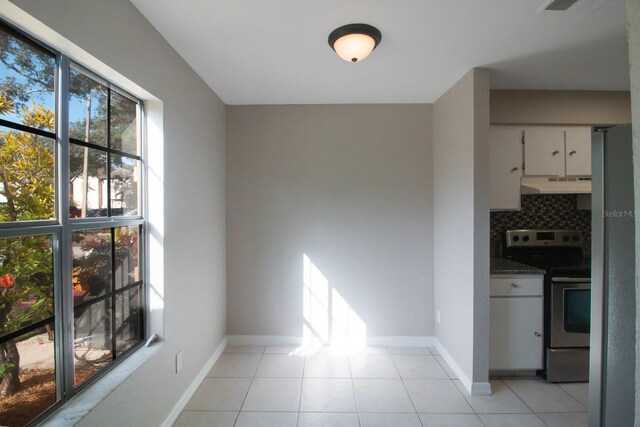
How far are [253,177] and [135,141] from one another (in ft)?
4.14

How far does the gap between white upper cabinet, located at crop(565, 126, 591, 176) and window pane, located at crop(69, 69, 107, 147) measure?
3.59 metres

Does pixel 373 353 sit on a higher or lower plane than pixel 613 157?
lower

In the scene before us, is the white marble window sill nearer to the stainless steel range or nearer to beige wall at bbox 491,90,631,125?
the stainless steel range

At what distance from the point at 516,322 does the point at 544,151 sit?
1561 millimetres

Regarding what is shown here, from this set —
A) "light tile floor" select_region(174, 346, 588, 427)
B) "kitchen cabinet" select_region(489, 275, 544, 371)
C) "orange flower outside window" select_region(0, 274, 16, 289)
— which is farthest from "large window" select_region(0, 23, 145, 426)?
"kitchen cabinet" select_region(489, 275, 544, 371)

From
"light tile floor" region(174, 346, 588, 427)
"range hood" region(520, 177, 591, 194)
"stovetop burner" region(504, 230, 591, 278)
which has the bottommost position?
→ "light tile floor" region(174, 346, 588, 427)

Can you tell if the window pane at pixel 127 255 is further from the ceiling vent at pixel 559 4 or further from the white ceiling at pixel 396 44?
the ceiling vent at pixel 559 4

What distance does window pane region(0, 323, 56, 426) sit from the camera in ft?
3.38

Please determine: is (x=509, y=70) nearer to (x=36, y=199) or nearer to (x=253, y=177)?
(x=253, y=177)

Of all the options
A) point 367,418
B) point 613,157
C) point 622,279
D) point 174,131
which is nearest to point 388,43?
point 613,157

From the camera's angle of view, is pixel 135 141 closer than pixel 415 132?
Yes

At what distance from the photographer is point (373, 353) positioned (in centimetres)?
279

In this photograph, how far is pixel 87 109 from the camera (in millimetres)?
1385

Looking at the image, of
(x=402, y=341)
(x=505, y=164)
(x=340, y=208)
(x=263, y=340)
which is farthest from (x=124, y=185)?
(x=505, y=164)
